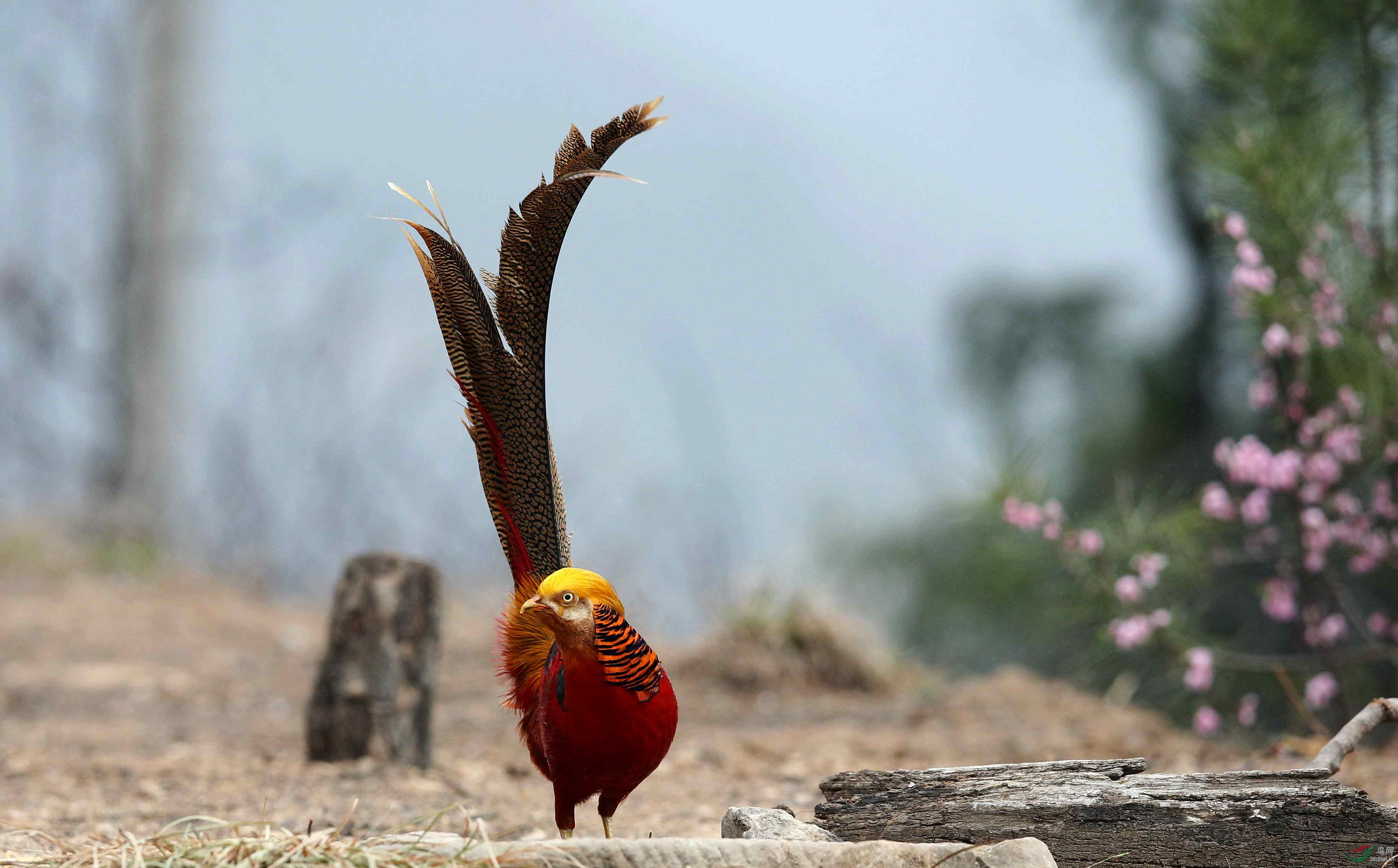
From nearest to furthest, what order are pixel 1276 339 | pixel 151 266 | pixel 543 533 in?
pixel 543 533
pixel 1276 339
pixel 151 266

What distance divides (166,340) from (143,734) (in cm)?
Answer: 514

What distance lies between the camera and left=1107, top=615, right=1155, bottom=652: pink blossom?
3.98 meters


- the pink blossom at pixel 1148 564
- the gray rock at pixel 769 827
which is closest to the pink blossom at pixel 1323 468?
the pink blossom at pixel 1148 564

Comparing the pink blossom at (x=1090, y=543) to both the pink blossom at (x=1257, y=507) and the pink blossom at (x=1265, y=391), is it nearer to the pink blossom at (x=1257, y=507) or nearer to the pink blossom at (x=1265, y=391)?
the pink blossom at (x=1257, y=507)

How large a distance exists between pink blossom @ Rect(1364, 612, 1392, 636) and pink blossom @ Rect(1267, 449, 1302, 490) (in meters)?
0.65

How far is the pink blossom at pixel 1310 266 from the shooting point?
389 centimetres

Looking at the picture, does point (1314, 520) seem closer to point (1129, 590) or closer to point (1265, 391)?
point (1265, 391)

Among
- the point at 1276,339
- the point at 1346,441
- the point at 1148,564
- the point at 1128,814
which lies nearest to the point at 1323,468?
the point at 1346,441

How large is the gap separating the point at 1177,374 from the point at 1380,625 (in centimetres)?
174

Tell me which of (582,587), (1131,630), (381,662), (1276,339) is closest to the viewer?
(582,587)

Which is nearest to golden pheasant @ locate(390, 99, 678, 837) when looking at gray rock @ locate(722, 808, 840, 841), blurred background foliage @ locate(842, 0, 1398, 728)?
gray rock @ locate(722, 808, 840, 841)

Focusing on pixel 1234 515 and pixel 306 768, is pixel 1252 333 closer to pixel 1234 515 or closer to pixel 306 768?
pixel 1234 515

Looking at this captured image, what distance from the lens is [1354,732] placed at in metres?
1.91

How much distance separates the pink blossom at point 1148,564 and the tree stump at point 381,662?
2.30m
